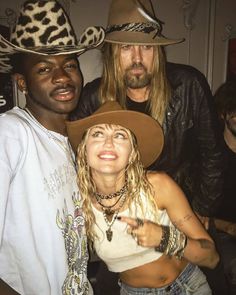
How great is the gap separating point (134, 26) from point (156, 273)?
162 centimetres

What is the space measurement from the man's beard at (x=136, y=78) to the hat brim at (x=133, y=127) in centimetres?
55

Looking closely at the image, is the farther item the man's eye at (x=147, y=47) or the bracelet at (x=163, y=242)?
the man's eye at (x=147, y=47)

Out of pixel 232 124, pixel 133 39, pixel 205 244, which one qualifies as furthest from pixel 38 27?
pixel 232 124

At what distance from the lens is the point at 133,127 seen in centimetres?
166

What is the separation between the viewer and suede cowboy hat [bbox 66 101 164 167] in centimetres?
154

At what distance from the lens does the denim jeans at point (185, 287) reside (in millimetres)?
1662

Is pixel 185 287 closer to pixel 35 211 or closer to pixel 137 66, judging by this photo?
pixel 35 211

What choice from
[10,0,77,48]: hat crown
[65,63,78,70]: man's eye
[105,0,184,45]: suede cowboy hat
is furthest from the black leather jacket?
[10,0,77,48]: hat crown

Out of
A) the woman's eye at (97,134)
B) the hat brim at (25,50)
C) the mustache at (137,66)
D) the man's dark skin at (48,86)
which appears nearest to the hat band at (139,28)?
the mustache at (137,66)

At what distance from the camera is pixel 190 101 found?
2.28 meters

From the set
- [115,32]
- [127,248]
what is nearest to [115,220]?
[127,248]

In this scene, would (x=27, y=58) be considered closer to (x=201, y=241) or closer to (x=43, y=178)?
(x=43, y=178)

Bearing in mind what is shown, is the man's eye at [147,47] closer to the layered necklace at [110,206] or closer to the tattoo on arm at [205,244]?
the layered necklace at [110,206]

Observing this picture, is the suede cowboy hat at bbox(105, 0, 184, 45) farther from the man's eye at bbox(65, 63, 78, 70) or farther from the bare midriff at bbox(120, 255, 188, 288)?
the bare midriff at bbox(120, 255, 188, 288)
